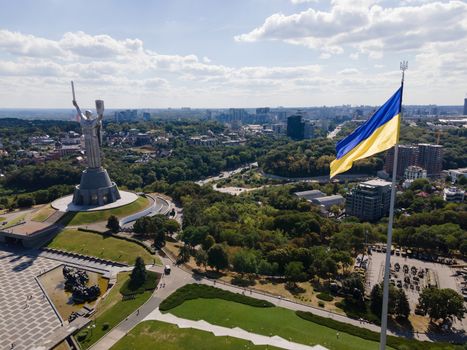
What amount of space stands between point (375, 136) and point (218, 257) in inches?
1438

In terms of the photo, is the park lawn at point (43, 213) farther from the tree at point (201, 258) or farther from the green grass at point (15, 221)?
the tree at point (201, 258)

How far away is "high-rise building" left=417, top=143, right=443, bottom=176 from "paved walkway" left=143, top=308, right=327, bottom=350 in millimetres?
117074

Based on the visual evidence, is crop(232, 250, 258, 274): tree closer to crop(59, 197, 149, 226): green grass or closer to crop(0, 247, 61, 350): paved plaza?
crop(0, 247, 61, 350): paved plaza

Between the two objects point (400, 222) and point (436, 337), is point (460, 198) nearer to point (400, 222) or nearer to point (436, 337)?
point (400, 222)

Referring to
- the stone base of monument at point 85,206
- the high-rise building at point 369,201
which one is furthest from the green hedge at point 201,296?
the high-rise building at point 369,201

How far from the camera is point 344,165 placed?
18.9m

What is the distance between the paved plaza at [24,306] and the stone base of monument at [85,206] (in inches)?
677

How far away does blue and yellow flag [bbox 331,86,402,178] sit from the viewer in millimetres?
17641

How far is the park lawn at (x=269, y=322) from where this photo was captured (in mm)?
36344

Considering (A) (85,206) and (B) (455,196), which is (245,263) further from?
(B) (455,196)

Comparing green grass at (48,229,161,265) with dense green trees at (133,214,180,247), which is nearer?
green grass at (48,229,161,265)

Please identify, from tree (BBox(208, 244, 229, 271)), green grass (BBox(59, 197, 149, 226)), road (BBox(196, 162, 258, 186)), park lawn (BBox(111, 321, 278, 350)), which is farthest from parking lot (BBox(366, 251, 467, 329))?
road (BBox(196, 162, 258, 186))

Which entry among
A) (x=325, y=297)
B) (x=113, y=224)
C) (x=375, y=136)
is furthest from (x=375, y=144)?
(x=113, y=224)

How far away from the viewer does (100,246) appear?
197ft
